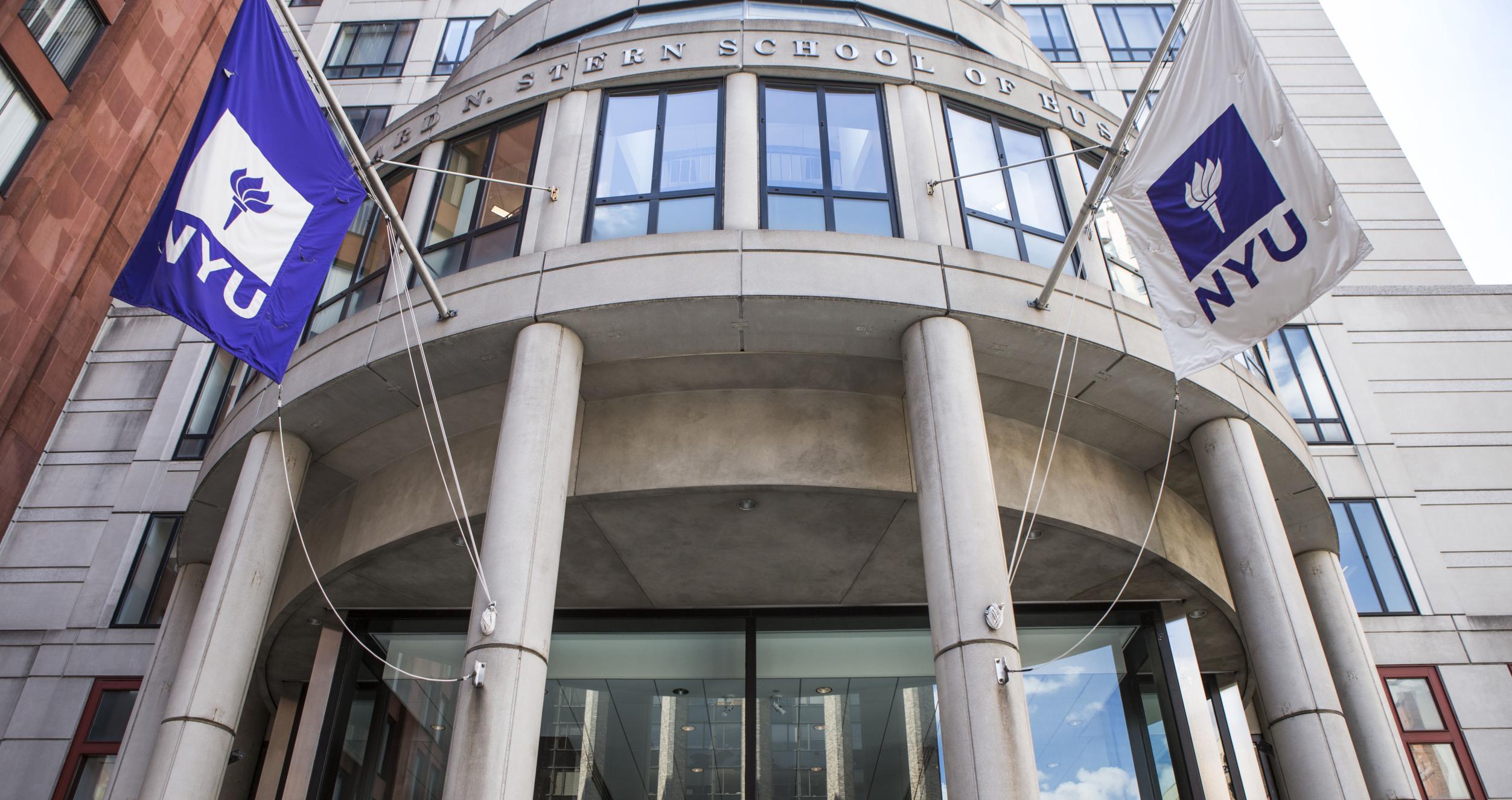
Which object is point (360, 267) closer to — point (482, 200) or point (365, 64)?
point (482, 200)

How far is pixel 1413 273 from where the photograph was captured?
2434cm

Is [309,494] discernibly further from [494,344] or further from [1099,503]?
[1099,503]

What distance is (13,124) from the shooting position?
15891 millimetres

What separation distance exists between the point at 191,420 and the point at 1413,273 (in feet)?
98.3

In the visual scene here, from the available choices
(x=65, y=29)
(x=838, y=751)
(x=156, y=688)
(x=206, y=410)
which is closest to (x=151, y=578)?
(x=206, y=410)

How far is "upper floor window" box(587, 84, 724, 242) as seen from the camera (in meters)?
13.8

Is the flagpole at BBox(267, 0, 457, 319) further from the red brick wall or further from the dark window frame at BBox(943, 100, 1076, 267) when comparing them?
the red brick wall

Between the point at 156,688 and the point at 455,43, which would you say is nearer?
the point at 156,688

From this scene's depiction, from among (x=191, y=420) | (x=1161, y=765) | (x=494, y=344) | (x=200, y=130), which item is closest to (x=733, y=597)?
(x=494, y=344)

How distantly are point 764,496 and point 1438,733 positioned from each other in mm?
14293

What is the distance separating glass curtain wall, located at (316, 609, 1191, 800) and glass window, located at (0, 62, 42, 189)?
31.4ft

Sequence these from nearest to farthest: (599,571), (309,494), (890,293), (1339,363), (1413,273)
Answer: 1. (890,293)
2. (599,571)
3. (309,494)
4. (1339,363)
5. (1413,273)

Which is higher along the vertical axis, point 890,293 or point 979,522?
point 890,293

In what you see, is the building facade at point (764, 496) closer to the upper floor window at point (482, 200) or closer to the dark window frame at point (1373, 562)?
the upper floor window at point (482, 200)
